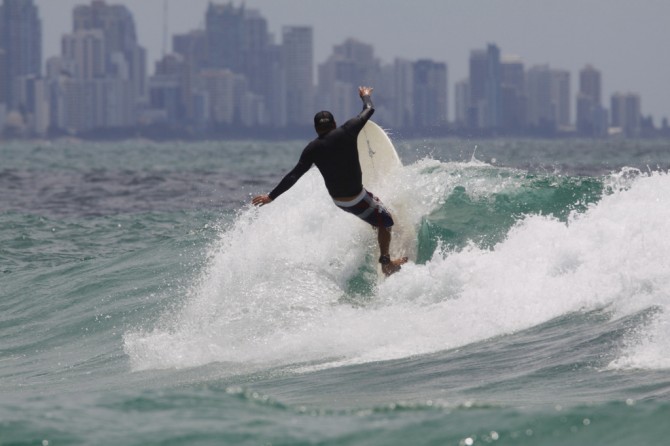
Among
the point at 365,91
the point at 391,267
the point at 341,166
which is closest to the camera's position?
the point at 341,166

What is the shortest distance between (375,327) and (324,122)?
1.80 metres

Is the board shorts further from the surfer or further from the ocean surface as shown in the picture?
the ocean surface

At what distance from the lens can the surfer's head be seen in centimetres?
998

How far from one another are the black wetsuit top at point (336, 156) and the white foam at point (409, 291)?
1.04 m

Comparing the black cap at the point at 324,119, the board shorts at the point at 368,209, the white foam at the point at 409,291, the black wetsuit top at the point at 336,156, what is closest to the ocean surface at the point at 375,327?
the white foam at the point at 409,291

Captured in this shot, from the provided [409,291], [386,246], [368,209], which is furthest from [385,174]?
[409,291]

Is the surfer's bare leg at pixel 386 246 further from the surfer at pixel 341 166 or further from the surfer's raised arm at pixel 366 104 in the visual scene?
the surfer's raised arm at pixel 366 104

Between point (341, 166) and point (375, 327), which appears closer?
point (375, 327)

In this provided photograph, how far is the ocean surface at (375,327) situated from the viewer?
628 cm

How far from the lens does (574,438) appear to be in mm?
5828

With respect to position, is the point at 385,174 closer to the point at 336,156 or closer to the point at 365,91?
the point at 365,91

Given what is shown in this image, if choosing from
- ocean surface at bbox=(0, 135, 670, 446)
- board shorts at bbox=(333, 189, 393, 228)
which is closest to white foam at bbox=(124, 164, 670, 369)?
ocean surface at bbox=(0, 135, 670, 446)

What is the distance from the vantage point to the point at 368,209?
1045 cm

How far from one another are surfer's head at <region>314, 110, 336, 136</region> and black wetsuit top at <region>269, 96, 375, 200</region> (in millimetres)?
46
